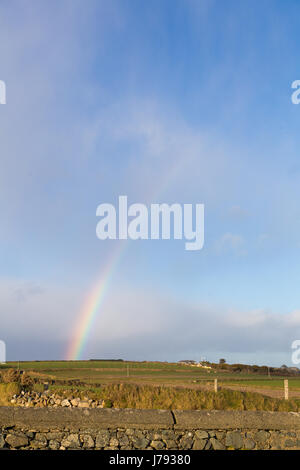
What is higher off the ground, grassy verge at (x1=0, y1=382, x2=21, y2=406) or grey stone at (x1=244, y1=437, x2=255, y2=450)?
grassy verge at (x1=0, y1=382, x2=21, y2=406)

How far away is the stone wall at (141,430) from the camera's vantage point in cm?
722

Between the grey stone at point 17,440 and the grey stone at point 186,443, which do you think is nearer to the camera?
the grey stone at point 17,440

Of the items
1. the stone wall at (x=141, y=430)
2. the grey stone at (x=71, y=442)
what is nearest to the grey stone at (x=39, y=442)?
the stone wall at (x=141, y=430)

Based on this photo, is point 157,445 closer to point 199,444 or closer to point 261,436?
point 199,444

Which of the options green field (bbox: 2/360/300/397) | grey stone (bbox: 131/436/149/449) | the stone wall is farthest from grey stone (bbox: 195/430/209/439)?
green field (bbox: 2/360/300/397)

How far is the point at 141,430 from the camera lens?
7449mm

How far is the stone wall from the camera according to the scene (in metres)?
7.22

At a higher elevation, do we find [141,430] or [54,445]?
[141,430]

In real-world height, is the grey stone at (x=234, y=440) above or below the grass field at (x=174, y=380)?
below

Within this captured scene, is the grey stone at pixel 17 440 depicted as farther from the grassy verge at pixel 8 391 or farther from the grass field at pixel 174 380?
the grassy verge at pixel 8 391

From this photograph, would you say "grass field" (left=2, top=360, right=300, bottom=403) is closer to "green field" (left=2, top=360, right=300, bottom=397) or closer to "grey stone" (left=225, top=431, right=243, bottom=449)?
"green field" (left=2, top=360, right=300, bottom=397)

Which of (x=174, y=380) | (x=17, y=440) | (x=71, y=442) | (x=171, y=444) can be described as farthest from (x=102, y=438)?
(x=174, y=380)
